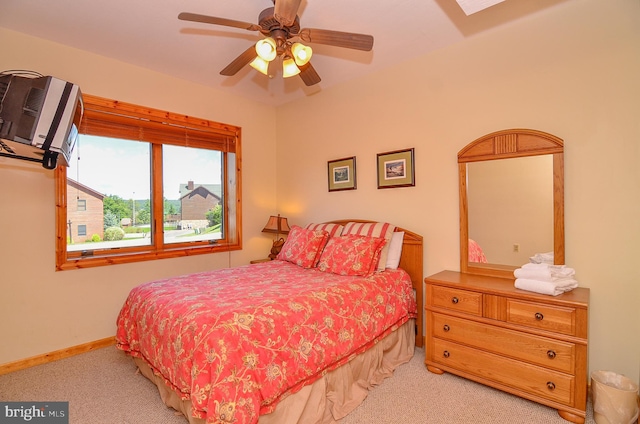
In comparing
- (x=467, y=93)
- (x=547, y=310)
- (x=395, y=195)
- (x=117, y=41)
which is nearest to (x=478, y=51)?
(x=467, y=93)

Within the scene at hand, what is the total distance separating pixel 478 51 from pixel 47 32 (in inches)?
142

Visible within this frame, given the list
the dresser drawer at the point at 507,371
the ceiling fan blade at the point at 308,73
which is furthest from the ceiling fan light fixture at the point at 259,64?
the dresser drawer at the point at 507,371

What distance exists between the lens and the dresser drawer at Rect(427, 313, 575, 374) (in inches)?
72.6

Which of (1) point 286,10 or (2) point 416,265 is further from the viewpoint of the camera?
(2) point 416,265

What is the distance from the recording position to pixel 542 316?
1913mm

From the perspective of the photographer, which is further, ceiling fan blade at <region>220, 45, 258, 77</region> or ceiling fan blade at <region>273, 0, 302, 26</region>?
ceiling fan blade at <region>220, 45, 258, 77</region>

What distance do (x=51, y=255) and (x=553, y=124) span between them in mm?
4243

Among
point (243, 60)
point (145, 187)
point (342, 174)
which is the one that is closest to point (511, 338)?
point (342, 174)

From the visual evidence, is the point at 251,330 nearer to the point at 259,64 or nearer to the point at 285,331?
the point at 285,331

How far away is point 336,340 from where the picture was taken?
1.94 m

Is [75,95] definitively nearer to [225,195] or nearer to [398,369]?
[225,195]

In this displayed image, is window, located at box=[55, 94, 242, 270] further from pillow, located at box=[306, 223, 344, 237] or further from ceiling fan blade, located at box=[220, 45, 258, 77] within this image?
ceiling fan blade, located at box=[220, 45, 258, 77]

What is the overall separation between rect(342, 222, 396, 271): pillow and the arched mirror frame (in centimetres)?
64

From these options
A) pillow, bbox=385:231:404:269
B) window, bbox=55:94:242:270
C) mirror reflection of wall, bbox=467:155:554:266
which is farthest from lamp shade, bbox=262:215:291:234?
mirror reflection of wall, bbox=467:155:554:266
